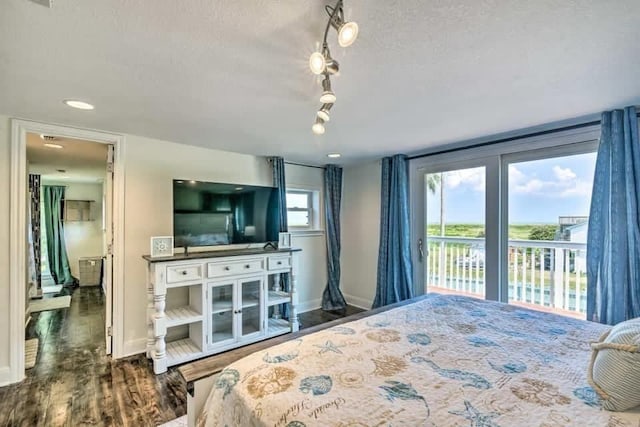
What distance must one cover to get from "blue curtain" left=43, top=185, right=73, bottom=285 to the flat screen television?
4972mm

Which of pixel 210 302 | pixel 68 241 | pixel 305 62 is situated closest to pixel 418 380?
pixel 305 62

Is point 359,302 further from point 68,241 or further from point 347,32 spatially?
point 68,241

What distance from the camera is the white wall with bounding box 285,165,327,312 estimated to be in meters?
4.45

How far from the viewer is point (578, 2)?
1175 mm

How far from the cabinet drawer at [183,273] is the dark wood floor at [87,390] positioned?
2.65 feet

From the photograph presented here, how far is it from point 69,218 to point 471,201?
7.60 metres

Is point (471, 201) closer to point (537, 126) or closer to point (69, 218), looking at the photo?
point (537, 126)

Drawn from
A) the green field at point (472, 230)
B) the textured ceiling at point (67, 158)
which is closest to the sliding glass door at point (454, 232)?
the green field at point (472, 230)

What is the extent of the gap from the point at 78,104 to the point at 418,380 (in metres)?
2.71

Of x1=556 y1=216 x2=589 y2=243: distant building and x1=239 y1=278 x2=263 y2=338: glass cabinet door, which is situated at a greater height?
x1=556 y1=216 x2=589 y2=243: distant building

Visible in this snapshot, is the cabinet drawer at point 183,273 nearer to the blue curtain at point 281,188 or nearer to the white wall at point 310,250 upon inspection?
the blue curtain at point 281,188

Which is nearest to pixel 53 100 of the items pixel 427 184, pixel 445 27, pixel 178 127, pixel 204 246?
pixel 178 127

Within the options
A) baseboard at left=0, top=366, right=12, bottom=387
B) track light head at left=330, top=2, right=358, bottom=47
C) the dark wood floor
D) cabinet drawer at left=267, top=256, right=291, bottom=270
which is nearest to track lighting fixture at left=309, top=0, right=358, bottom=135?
track light head at left=330, top=2, right=358, bottom=47

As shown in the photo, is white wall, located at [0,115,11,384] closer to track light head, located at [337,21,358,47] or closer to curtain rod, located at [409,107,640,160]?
track light head, located at [337,21,358,47]
